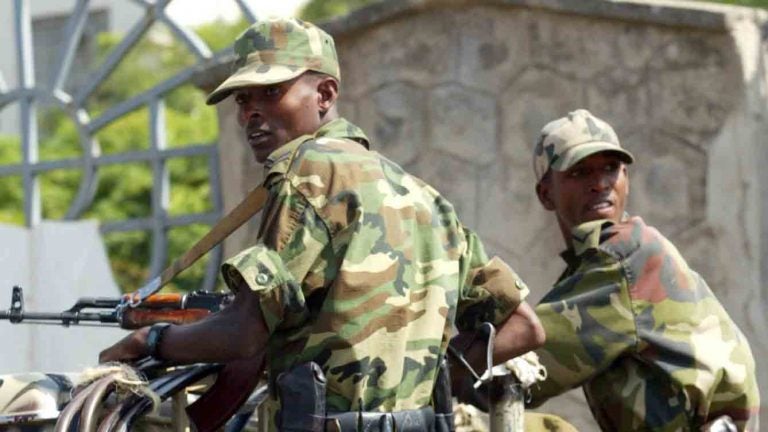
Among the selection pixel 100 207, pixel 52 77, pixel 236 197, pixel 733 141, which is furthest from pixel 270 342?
pixel 100 207

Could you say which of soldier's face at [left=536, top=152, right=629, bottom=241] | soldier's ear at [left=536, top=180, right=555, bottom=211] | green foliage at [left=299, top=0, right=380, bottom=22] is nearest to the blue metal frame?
soldier's ear at [left=536, top=180, right=555, bottom=211]

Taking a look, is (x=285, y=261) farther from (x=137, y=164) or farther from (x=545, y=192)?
(x=137, y=164)

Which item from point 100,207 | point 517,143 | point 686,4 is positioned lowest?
point 100,207

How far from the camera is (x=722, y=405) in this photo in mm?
4656

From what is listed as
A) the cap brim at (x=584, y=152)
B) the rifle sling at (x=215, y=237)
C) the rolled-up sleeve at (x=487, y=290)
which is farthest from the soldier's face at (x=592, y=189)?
the rifle sling at (x=215, y=237)

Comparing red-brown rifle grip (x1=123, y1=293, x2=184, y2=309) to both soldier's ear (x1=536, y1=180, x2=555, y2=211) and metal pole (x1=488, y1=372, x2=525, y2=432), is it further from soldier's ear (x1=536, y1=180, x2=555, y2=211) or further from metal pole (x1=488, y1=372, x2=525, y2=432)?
soldier's ear (x1=536, y1=180, x2=555, y2=211)

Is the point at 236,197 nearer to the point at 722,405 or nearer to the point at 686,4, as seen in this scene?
the point at 686,4

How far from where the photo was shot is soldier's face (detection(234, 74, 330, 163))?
4.05 m

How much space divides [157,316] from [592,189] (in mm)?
1239

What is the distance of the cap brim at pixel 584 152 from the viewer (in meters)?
4.82

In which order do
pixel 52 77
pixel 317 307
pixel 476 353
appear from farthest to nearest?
pixel 52 77 < pixel 476 353 < pixel 317 307

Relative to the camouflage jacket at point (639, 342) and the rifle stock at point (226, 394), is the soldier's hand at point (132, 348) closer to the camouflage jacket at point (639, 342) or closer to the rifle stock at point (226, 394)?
the rifle stock at point (226, 394)

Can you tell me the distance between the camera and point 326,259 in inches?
151

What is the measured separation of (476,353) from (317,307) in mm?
488
